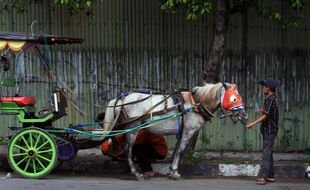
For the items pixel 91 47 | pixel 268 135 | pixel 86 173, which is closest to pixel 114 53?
pixel 91 47

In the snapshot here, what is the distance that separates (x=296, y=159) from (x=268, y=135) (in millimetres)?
2070

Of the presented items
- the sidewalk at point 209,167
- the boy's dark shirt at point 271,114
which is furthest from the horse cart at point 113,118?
the sidewalk at point 209,167

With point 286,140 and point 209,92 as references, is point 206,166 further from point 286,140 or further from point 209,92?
point 286,140

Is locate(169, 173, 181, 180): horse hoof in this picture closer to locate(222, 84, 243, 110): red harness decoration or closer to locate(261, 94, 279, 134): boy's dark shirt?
locate(222, 84, 243, 110): red harness decoration

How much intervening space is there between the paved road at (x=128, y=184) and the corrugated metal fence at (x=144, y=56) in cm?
221

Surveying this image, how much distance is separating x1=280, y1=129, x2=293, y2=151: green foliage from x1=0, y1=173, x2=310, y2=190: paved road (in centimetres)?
192

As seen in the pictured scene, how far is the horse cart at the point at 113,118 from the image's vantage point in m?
7.38

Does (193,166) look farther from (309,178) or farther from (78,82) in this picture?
(78,82)

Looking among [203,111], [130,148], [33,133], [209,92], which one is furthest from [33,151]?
[209,92]

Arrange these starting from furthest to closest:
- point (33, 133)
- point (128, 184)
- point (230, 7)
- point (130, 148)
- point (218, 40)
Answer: point (230, 7), point (218, 40), point (130, 148), point (33, 133), point (128, 184)

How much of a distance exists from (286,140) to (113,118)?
13.0ft

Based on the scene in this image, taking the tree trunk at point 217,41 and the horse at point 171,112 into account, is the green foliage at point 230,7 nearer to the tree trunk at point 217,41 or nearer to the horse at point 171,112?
the tree trunk at point 217,41

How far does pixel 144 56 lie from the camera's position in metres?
9.94

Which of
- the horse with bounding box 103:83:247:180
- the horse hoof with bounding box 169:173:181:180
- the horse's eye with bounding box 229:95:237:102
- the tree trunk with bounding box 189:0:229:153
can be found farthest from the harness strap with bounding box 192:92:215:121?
A: the tree trunk with bounding box 189:0:229:153
